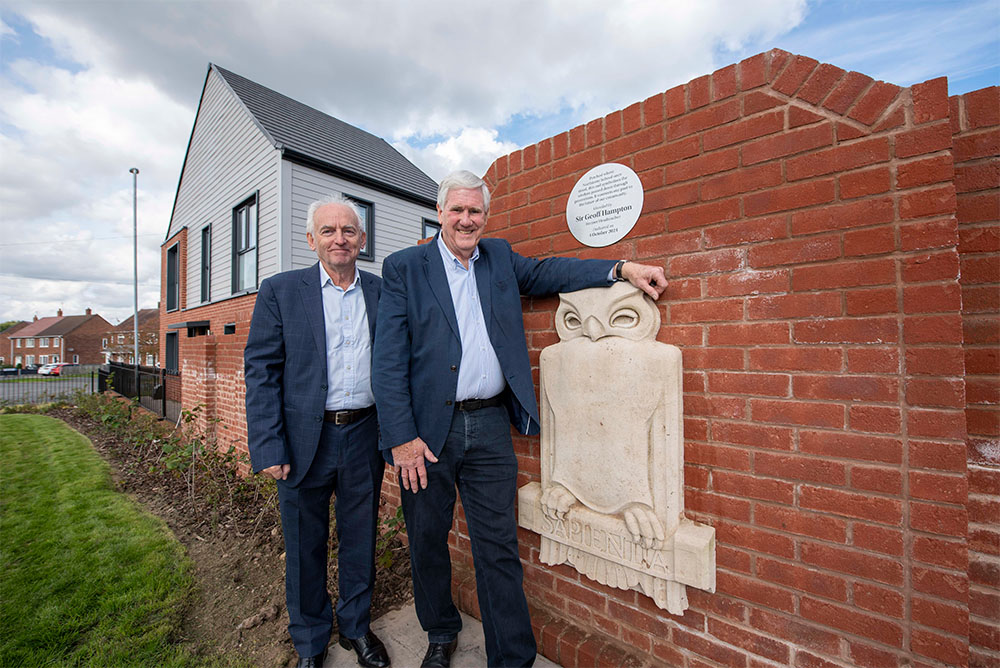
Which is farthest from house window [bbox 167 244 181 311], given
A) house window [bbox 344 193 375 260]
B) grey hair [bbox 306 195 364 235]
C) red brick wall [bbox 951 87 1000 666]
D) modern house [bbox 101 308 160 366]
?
modern house [bbox 101 308 160 366]

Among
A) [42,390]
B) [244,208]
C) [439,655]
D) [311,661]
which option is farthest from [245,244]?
[42,390]

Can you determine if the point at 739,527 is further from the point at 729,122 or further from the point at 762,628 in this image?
the point at 729,122

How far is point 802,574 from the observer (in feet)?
5.11

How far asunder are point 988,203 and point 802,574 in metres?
1.41

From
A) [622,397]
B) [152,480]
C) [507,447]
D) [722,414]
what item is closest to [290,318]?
[507,447]

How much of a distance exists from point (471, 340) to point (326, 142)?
920 centimetres

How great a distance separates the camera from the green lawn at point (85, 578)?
7.07 feet

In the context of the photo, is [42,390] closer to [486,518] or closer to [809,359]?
[486,518]

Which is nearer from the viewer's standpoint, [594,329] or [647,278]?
[647,278]

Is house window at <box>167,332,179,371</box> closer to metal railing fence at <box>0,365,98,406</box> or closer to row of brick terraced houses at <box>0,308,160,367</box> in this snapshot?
metal railing fence at <box>0,365,98,406</box>

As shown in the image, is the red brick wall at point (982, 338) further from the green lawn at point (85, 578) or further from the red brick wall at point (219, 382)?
the red brick wall at point (219, 382)

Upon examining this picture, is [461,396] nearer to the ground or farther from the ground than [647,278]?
nearer to the ground

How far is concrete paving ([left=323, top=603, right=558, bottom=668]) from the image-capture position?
2.07 metres

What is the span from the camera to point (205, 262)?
10.1 metres
